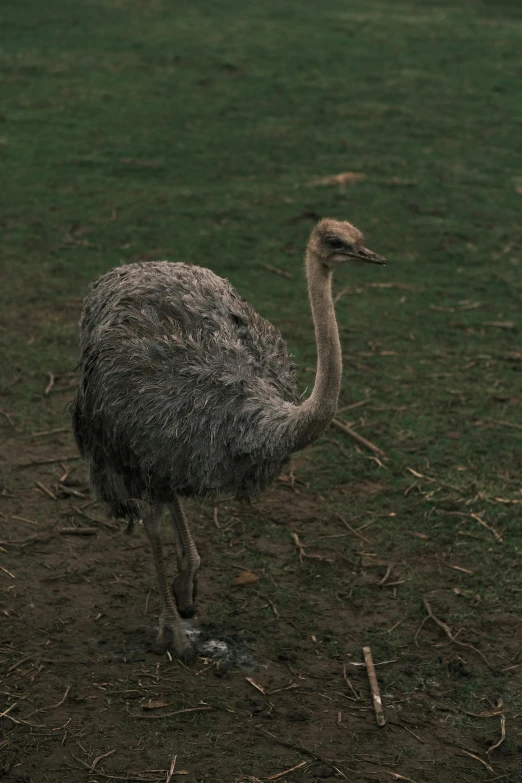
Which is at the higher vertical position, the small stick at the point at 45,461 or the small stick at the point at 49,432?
the small stick at the point at 49,432

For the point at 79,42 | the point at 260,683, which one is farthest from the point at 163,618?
the point at 79,42

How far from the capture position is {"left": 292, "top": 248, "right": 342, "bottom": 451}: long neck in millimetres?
4102

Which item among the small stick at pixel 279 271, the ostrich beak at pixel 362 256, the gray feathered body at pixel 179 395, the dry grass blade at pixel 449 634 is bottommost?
the dry grass blade at pixel 449 634

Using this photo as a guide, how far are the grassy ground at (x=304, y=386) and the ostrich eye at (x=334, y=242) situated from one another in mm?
1748

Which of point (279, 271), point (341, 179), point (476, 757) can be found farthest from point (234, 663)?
point (341, 179)

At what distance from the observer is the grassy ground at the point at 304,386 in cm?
433

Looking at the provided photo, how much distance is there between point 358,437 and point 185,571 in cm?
168

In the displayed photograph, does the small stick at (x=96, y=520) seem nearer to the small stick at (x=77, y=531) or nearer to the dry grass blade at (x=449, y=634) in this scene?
the small stick at (x=77, y=531)

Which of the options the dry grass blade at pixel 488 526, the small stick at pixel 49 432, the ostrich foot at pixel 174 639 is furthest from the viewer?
the small stick at pixel 49 432

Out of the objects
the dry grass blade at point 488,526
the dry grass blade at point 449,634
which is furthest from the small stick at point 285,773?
the dry grass blade at point 488,526

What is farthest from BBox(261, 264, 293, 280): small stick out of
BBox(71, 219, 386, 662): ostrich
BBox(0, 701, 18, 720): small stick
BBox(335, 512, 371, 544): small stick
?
BBox(0, 701, 18, 720): small stick

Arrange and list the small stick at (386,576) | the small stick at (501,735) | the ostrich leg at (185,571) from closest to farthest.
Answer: the small stick at (501,735) → the ostrich leg at (185,571) → the small stick at (386,576)

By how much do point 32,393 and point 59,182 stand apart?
3.61 metres

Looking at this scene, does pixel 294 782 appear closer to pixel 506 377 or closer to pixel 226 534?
pixel 226 534
